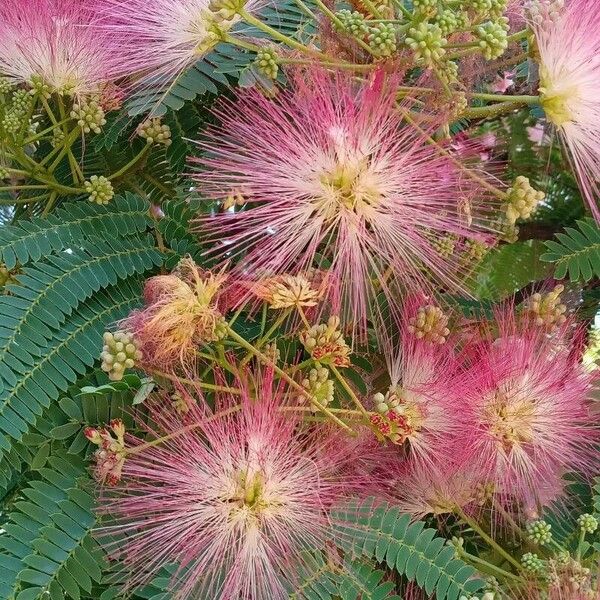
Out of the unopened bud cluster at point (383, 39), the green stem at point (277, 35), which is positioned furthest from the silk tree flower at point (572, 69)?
the green stem at point (277, 35)

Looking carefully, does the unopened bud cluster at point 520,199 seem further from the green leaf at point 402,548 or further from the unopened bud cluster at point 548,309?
the green leaf at point 402,548

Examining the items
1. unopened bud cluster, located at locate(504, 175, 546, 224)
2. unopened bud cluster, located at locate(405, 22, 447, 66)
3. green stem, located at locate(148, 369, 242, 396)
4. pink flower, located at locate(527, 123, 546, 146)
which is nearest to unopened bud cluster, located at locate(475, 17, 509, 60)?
unopened bud cluster, located at locate(405, 22, 447, 66)

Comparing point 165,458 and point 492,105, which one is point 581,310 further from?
point 165,458

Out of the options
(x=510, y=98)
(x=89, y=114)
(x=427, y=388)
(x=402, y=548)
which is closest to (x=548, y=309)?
(x=427, y=388)

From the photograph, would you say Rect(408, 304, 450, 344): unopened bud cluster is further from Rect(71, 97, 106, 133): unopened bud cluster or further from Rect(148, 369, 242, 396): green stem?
Rect(71, 97, 106, 133): unopened bud cluster

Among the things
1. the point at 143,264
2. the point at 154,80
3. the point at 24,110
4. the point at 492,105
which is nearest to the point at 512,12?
the point at 492,105

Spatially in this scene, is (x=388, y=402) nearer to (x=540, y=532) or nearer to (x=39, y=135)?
(x=540, y=532)

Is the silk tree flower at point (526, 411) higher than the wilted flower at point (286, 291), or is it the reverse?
the silk tree flower at point (526, 411)
